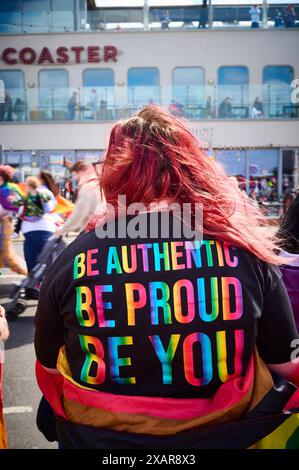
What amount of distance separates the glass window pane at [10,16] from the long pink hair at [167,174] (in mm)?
21037

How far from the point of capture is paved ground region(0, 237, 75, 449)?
284 cm

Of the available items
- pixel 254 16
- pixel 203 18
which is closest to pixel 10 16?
pixel 203 18

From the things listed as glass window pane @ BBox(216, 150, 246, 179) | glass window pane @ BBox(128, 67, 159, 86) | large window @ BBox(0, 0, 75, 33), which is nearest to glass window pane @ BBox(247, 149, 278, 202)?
glass window pane @ BBox(216, 150, 246, 179)

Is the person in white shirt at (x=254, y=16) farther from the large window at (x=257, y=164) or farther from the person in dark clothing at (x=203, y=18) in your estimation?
the large window at (x=257, y=164)

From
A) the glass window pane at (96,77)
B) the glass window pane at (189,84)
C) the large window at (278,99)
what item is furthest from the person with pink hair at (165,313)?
the glass window pane at (96,77)

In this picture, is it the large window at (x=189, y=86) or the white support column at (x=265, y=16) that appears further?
the large window at (x=189, y=86)

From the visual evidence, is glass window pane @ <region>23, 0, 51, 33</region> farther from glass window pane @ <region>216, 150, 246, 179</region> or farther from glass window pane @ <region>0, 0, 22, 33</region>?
glass window pane @ <region>216, 150, 246, 179</region>

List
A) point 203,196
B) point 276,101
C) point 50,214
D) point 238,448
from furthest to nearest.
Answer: point 276,101 → point 50,214 → point 203,196 → point 238,448

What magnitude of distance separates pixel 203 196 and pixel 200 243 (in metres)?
0.15

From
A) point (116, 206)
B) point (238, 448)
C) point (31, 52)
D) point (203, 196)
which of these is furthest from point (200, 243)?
point (31, 52)

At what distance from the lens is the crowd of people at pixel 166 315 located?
1.27 m

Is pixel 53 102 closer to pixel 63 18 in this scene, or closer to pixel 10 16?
pixel 63 18

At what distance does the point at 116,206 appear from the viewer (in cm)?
137

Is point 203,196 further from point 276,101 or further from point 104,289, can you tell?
point 276,101
